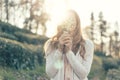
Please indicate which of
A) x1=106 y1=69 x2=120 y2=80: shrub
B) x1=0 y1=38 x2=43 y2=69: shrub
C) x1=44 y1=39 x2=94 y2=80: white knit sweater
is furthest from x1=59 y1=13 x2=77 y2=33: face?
x1=106 y1=69 x2=120 y2=80: shrub

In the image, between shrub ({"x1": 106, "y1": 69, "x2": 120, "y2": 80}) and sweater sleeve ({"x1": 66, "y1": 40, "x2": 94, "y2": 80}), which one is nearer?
sweater sleeve ({"x1": 66, "y1": 40, "x2": 94, "y2": 80})

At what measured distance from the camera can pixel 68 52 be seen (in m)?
4.18

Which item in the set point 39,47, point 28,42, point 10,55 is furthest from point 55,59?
point 28,42

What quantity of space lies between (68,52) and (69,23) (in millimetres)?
264

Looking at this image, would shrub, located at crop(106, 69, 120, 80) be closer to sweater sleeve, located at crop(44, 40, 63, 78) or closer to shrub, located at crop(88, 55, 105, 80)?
shrub, located at crop(88, 55, 105, 80)

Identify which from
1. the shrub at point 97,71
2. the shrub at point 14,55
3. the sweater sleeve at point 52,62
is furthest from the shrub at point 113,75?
the sweater sleeve at point 52,62

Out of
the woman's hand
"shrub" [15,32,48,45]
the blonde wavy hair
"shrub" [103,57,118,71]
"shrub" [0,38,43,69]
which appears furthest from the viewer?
"shrub" [103,57,118,71]

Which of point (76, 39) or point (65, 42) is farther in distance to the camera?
point (76, 39)

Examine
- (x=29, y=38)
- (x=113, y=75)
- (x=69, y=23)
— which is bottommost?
(x=113, y=75)

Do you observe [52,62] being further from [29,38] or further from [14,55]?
[29,38]

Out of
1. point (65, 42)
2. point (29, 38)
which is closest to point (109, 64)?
point (29, 38)

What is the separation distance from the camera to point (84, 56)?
14.4ft

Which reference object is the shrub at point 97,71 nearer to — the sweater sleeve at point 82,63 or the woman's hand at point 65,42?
the sweater sleeve at point 82,63

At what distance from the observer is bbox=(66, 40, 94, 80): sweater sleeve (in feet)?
13.8
